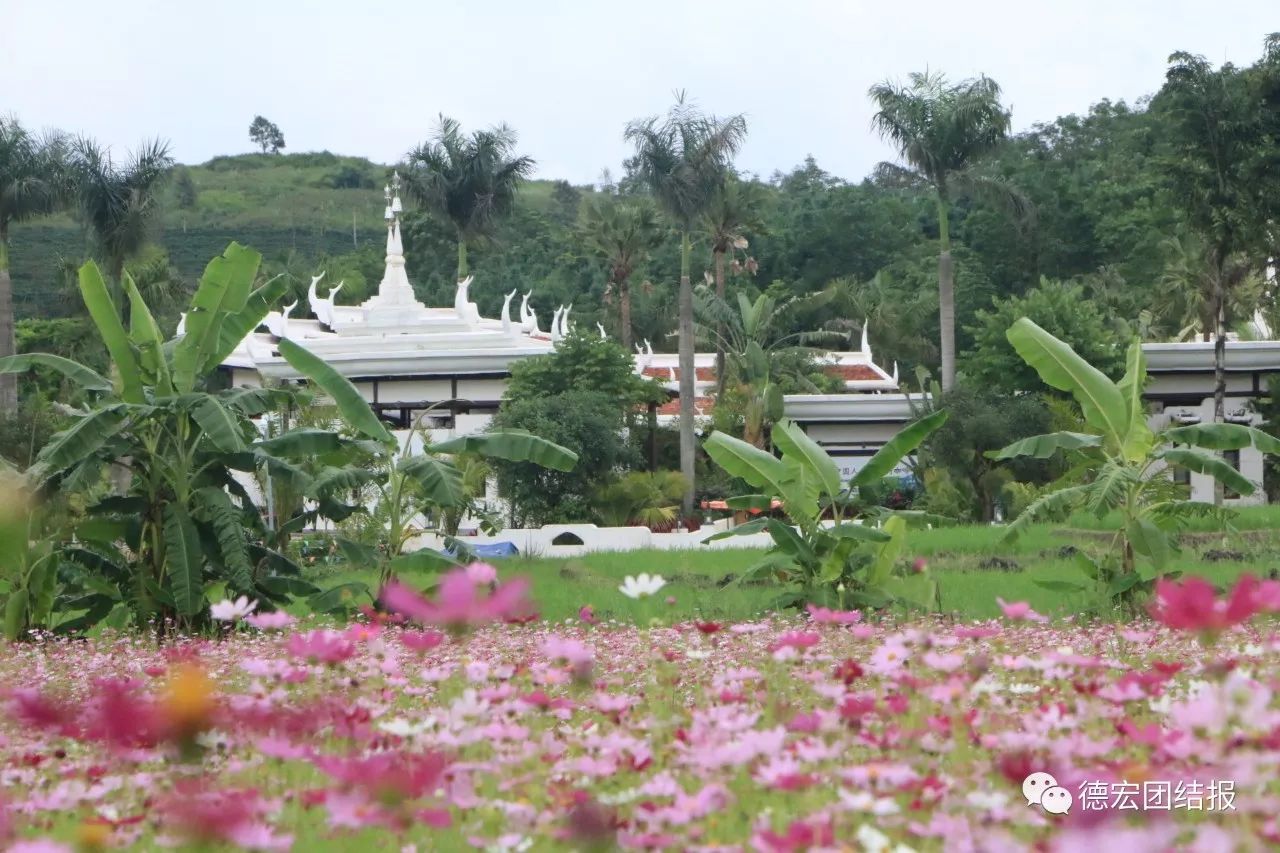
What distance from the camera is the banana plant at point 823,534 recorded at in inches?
506

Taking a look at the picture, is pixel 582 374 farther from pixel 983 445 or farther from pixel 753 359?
pixel 983 445

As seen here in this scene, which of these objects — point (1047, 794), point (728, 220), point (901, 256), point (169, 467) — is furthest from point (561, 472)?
point (901, 256)

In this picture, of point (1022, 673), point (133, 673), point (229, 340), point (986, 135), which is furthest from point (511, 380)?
point (1022, 673)

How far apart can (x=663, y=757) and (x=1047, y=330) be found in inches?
1320

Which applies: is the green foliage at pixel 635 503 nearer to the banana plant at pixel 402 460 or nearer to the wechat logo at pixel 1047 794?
the banana plant at pixel 402 460

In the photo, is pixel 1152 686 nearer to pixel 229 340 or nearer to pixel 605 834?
pixel 605 834

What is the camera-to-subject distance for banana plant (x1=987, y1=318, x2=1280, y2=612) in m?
13.0

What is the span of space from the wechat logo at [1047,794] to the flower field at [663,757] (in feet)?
0.06

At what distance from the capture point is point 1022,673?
5086 millimetres

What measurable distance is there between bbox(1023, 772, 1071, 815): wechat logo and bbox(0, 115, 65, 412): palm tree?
3060 centimetres

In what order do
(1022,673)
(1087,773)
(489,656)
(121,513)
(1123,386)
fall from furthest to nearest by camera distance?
1. (1123,386)
2. (121,513)
3. (489,656)
4. (1022,673)
5. (1087,773)

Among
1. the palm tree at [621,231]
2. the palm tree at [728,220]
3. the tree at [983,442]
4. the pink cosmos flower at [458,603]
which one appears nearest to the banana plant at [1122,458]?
the pink cosmos flower at [458,603]

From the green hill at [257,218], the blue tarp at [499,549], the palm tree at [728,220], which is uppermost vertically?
the green hill at [257,218]

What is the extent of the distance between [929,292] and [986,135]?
1719cm
